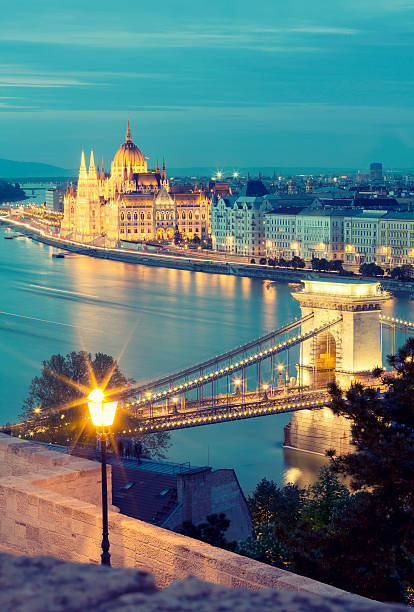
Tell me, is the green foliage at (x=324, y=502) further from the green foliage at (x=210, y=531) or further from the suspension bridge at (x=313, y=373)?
the suspension bridge at (x=313, y=373)

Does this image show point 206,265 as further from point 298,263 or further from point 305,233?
point 305,233

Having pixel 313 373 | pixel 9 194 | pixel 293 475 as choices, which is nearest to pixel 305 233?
pixel 313 373

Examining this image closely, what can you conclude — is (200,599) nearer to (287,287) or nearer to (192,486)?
(192,486)

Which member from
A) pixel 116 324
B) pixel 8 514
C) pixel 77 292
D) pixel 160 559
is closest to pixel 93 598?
pixel 160 559

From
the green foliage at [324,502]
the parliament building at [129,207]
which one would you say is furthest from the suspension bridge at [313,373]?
the parliament building at [129,207]

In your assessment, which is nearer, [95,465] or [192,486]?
[95,465]

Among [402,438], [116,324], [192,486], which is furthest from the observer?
[116,324]
